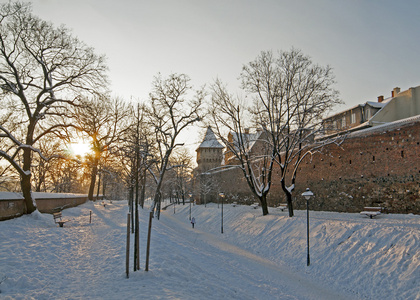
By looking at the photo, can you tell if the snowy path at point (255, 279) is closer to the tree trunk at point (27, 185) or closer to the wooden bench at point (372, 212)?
the wooden bench at point (372, 212)

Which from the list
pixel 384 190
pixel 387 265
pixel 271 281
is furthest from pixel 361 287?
pixel 384 190

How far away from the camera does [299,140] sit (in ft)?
56.4

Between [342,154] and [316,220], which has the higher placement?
[342,154]

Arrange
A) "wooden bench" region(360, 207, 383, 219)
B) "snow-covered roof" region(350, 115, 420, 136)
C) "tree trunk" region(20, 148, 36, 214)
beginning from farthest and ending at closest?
1. "snow-covered roof" region(350, 115, 420, 136)
2. "wooden bench" region(360, 207, 383, 219)
3. "tree trunk" region(20, 148, 36, 214)

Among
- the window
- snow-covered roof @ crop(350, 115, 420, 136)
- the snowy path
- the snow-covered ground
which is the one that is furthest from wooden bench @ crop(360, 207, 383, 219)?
the window

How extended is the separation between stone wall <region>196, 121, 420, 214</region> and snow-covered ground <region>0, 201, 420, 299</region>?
1654mm

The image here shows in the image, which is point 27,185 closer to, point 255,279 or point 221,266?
point 221,266

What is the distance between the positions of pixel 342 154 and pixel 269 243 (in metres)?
8.06

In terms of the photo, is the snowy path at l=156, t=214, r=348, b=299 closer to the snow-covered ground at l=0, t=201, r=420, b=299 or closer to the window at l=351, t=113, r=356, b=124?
the snow-covered ground at l=0, t=201, r=420, b=299

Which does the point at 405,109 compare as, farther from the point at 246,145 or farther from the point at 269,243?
the point at 269,243

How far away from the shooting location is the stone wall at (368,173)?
1431 centimetres

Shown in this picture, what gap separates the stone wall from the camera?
14312 mm

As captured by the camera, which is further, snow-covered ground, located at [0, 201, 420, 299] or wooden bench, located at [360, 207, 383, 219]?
wooden bench, located at [360, 207, 383, 219]

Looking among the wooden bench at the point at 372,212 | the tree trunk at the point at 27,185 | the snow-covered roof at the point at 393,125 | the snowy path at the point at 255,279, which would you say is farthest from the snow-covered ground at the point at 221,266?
the snow-covered roof at the point at 393,125
